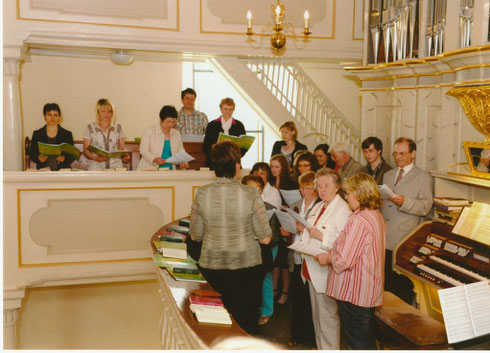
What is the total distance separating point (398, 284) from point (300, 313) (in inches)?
38.4

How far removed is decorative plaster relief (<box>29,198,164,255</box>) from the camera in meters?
5.98

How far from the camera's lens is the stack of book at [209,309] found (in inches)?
114

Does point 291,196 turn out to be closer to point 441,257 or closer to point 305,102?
point 441,257

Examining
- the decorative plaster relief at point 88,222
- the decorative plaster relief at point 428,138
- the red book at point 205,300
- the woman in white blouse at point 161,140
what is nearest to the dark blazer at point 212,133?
the woman in white blouse at point 161,140

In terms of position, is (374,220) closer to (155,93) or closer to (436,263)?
(436,263)

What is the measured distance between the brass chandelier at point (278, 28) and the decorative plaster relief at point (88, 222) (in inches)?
86.0

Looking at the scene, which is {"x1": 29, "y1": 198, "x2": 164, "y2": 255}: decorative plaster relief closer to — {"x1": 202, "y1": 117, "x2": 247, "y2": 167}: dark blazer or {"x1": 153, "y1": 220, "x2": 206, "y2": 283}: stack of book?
{"x1": 202, "y1": 117, "x2": 247, "y2": 167}: dark blazer

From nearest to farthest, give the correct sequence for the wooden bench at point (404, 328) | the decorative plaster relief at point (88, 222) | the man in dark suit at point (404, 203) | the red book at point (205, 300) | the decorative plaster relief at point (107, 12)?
the red book at point (205, 300), the wooden bench at point (404, 328), the man in dark suit at point (404, 203), the decorative plaster relief at point (88, 222), the decorative plaster relief at point (107, 12)

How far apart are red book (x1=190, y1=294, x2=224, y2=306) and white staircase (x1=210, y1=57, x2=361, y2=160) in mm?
5037

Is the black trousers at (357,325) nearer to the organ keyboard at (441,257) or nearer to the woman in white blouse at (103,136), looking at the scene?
the organ keyboard at (441,257)

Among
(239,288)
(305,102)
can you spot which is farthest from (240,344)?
(305,102)

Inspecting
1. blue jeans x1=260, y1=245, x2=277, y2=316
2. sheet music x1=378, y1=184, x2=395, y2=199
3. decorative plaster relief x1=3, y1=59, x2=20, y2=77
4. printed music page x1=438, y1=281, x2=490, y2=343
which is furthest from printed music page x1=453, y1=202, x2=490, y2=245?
decorative plaster relief x1=3, y1=59, x2=20, y2=77

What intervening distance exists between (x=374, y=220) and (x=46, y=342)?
5.55m

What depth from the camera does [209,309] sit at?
300cm
